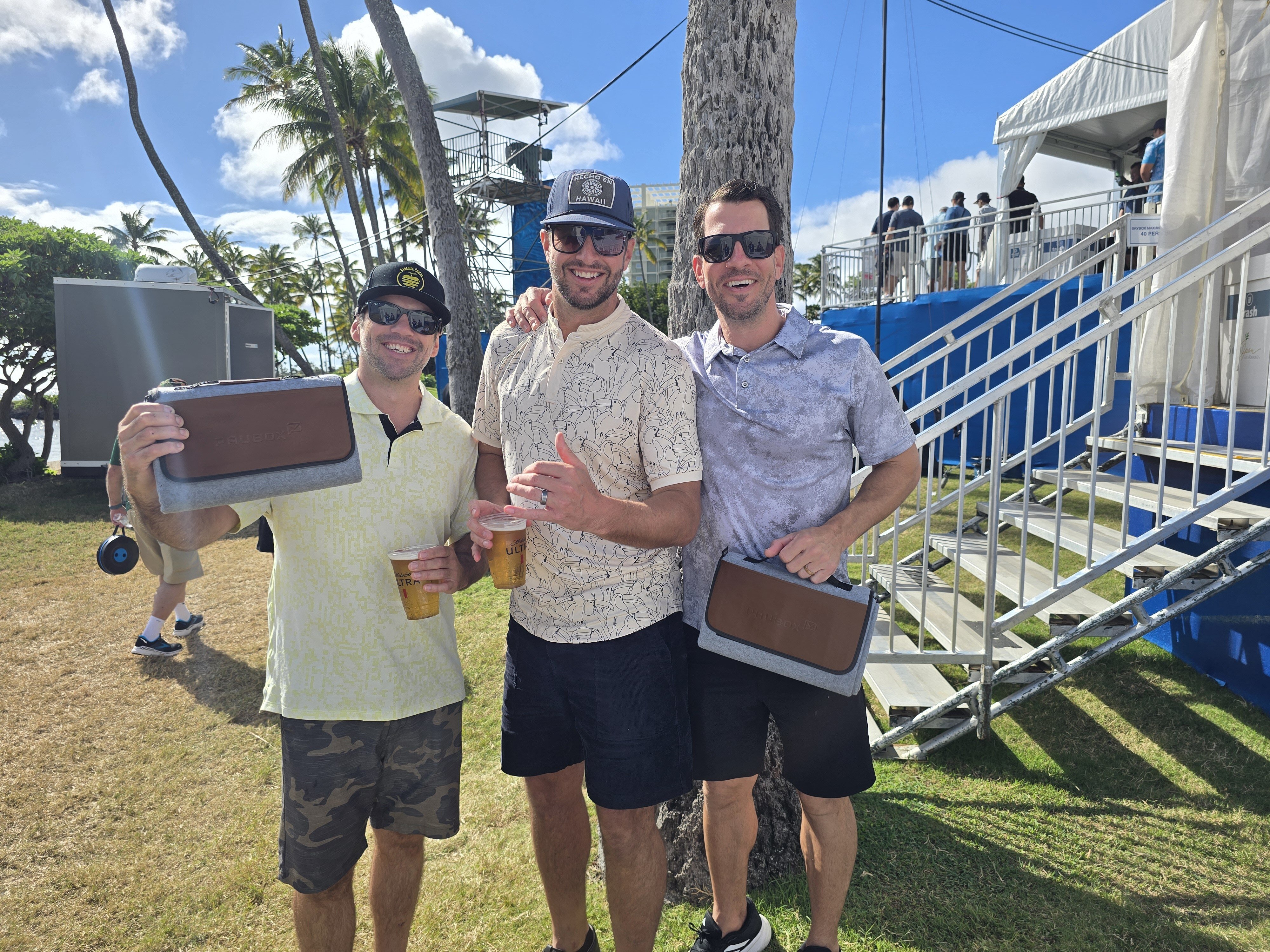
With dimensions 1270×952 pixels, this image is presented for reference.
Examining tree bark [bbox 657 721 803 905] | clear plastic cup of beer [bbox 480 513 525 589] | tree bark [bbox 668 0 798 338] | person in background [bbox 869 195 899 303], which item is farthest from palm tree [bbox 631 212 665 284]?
clear plastic cup of beer [bbox 480 513 525 589]

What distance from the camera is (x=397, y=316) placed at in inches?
83.7

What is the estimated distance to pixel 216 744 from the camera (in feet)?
14.0

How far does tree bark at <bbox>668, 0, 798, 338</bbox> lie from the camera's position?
276 centimetres

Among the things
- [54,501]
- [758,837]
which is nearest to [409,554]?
[758,837]

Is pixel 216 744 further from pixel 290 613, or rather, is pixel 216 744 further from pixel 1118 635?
pixel 1118 635

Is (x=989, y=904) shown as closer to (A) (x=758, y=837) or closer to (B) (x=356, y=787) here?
(A) (x=758, y=837)

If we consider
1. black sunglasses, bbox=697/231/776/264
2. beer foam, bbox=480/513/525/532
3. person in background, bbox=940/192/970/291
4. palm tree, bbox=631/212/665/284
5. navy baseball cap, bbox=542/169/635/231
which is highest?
palm tree, bbox=631/212/665/284

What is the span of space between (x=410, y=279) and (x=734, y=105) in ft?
4.93

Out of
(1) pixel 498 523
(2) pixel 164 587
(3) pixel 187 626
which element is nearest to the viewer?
(1) pixel 498 523

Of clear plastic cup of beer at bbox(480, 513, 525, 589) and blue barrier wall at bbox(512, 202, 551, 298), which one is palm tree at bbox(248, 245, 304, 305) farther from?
clear plastic cup of beer at bbox(480, 513, 525, 589)

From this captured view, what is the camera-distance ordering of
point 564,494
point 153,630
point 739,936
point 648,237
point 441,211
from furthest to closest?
point 648,237, point 441,211, point 153,630, point 739,936, point 564,494

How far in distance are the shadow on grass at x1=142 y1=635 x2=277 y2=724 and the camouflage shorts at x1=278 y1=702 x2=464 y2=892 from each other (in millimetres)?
2824

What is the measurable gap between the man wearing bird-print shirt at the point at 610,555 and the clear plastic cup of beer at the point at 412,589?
0.19 meters

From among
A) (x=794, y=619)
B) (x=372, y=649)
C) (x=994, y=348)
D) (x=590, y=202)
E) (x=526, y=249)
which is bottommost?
(x=372, y=649)
